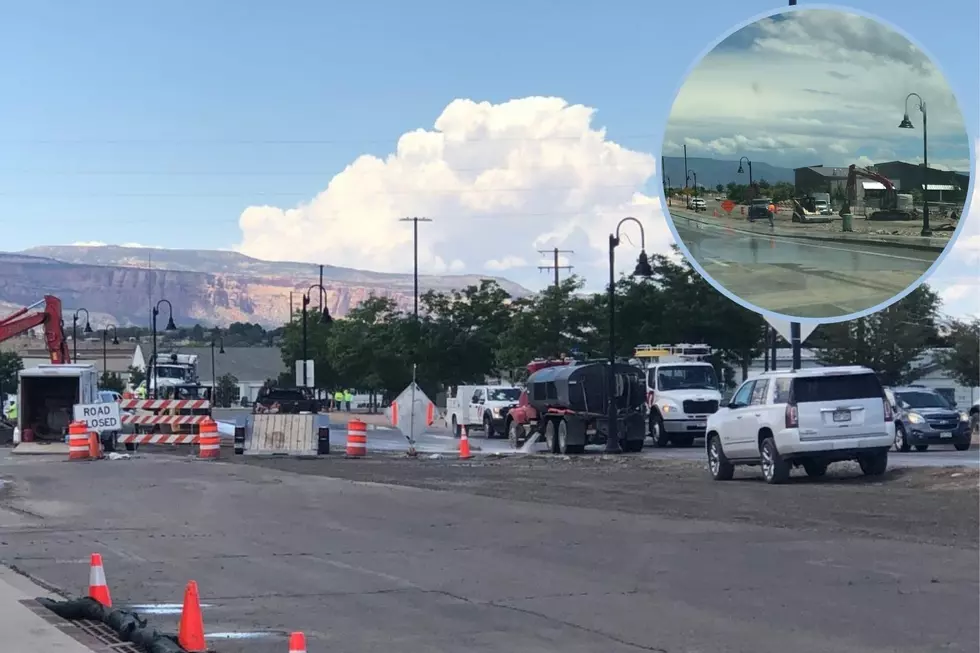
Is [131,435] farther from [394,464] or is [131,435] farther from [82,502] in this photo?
[82,502]

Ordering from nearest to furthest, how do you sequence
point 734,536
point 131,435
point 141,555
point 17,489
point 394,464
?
1. point 141,555
2. point 734,536
3. point 17,489
4. point 394,464
5. point 131,435

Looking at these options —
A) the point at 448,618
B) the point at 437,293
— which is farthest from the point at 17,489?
the point at 437,293

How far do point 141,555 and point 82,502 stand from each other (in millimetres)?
7289

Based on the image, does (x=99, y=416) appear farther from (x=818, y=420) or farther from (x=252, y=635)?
(x=252, y=635)

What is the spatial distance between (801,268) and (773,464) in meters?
14.2

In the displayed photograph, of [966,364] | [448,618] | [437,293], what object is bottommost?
[448,618]

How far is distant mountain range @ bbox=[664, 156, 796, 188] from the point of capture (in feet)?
30.5

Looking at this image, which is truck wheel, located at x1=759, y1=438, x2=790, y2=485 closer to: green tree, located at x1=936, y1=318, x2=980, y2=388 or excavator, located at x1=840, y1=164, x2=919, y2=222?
excavator, located at x1=840, y1=164, x2=919, y2=222

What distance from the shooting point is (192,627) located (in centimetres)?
920

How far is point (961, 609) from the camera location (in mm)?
11055

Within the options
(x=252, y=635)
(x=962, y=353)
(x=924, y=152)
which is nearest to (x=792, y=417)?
(x=252, y=635)

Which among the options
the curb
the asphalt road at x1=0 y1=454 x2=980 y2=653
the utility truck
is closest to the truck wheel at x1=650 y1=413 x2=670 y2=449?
the utility truck

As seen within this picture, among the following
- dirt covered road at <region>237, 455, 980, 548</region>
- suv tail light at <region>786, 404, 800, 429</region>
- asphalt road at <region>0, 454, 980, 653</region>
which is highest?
suv tail light at <region>786, 404, 800, 429</region>

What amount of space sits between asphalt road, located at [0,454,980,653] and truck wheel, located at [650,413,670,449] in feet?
44.6
